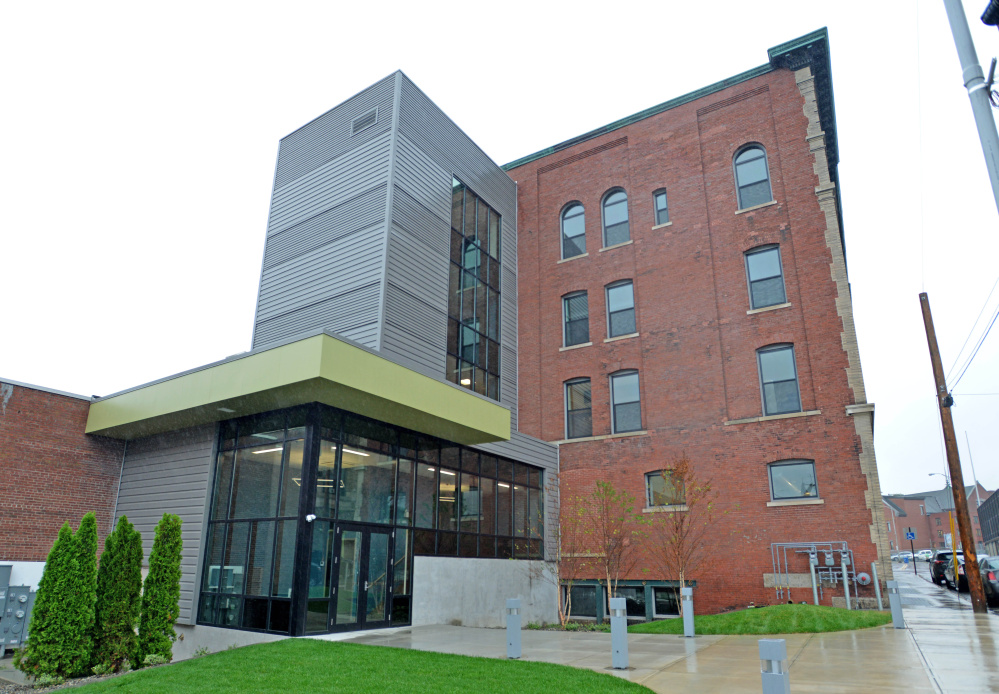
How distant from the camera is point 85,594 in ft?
36.3

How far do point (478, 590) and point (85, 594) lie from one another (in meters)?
9.45

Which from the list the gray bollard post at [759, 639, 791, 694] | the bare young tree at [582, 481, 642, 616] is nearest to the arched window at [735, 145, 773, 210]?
the bare young tree at [582, 481, 642, 616]

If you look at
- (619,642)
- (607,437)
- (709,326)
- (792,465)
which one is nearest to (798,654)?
(619,642)

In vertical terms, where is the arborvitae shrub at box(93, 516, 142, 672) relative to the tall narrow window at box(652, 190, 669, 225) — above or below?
below

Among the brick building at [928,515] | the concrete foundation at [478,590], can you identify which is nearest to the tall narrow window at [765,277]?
the concrete foundation at [478,590]

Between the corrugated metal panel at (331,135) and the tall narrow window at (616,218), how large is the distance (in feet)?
30.1

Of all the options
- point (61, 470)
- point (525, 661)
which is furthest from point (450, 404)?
point (61, 470)

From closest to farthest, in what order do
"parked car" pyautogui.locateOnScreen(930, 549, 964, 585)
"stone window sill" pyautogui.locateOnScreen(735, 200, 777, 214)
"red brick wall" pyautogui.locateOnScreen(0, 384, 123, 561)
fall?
"red brick wall" pyautogui.locateOnScreen(0, 384, 123, 561)
"stone window sill" pyautogui.locateOnScreen(735, 200, 777, 214)
"parked car" pyautogui.locateOnScreen(930, 549, 964, 585)

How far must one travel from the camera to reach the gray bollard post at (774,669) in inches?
214

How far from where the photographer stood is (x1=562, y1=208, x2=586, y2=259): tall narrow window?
25828 mm

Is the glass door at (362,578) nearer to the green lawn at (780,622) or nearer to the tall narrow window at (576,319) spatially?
the green lawn at (780,622)

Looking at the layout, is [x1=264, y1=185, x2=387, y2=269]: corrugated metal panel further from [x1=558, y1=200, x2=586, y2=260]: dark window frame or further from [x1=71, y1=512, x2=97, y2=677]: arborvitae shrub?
[x1=71, y1=512, x2=97, y2=677]: arborvitae shrub

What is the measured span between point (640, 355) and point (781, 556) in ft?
25.1

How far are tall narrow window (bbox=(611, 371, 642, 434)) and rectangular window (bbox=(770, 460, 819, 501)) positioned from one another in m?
4.58
